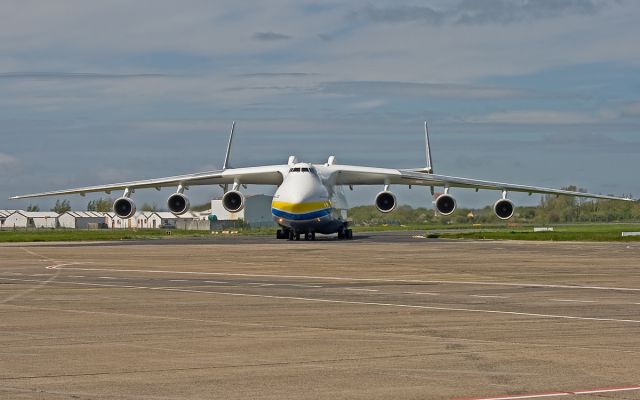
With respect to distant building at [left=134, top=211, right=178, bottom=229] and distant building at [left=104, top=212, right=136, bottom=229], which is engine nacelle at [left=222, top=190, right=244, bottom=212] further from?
distant building at [left=134, top=211, right=178, bottom=229]

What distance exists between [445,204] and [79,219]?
91784 mm

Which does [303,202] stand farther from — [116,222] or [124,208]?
[116,222]

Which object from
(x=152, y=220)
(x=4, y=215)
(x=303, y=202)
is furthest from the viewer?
(x=4, y=215)

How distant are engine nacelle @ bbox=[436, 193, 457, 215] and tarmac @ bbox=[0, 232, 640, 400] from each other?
104 ft

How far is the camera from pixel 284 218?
53.2 meters

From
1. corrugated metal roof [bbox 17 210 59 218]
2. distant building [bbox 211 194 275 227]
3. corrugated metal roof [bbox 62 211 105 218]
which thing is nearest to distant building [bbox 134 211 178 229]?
corrugated metal roof [bbox 62 211 105 218]

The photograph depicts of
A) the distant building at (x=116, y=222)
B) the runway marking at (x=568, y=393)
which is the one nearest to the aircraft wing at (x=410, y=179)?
the runway marking at (x=568, y=393)

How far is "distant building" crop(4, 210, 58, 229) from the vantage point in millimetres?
142125

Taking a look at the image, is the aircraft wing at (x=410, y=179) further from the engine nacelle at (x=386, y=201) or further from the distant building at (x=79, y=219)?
the distant building at (x=79, y=219)

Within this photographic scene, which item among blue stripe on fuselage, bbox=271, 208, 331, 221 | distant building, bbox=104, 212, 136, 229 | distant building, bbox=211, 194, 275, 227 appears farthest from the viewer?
distant building, bbox=104, 212, 136, 229

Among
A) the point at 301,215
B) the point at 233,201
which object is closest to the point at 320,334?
the point at 301,215

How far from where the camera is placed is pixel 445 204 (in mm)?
59344

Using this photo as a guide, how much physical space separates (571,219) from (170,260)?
69820 millimetres

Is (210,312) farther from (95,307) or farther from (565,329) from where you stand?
(565,329)
